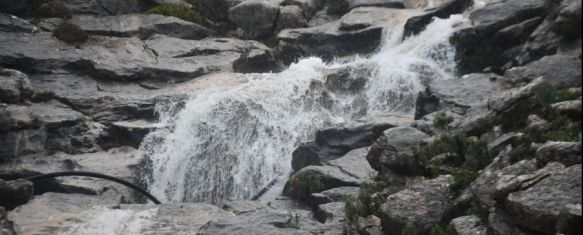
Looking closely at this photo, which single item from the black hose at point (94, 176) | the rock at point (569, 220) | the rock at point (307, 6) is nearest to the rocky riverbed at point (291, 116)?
the rock at point (569, 220)

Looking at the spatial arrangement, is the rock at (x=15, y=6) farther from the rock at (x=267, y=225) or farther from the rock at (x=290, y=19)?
the rock at (x=267, y=225)

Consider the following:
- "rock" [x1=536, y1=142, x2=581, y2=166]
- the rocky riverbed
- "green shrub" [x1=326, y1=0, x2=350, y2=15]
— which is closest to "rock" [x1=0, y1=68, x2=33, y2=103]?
the rocky riverbed

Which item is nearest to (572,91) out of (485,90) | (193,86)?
A: (485,90)

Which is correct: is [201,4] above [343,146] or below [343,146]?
above

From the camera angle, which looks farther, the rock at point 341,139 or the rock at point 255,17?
the rock at point 255,17

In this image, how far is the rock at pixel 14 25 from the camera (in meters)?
24.1

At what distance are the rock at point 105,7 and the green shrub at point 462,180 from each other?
22412 mm

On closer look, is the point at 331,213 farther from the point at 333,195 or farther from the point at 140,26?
the point at 140,26

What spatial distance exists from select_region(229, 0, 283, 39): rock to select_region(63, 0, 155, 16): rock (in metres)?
4.39

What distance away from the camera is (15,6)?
85.5ft

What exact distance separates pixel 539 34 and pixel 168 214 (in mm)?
11186

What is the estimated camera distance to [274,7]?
93.9 ft

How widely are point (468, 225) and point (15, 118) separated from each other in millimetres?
13932

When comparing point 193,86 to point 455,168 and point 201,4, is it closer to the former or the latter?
point 201,4
